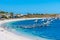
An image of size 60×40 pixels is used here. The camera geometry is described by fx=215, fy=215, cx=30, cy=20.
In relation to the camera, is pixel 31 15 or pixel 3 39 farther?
pixel 31 15

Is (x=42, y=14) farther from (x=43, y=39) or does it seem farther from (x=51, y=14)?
(x=43, y=39)

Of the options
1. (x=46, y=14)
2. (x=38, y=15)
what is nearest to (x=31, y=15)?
(x=38, y=15)

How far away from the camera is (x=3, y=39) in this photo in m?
29.3

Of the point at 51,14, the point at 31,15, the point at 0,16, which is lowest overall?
the point at 0,16

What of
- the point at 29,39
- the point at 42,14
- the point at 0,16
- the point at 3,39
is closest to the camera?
the point at 3,39

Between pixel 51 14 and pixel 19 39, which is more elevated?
pixel 51 14

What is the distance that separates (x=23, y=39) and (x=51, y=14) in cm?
15411

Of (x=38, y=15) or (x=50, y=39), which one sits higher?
(x=38, y=15)

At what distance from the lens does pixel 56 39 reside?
3281 centimetres

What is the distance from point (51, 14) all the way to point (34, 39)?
504ft

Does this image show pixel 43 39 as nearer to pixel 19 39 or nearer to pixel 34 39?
pixel 34 39

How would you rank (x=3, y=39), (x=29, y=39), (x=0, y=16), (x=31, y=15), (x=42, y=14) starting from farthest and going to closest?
(x=42, y=14) < (x=31, y=15) < (x=0, y=16) < (x=29, y=39) < (x=3, y=39)

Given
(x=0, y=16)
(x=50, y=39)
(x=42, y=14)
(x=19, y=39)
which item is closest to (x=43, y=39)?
(x=50, y=39)

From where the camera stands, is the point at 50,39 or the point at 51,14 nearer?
the point at 50,39
